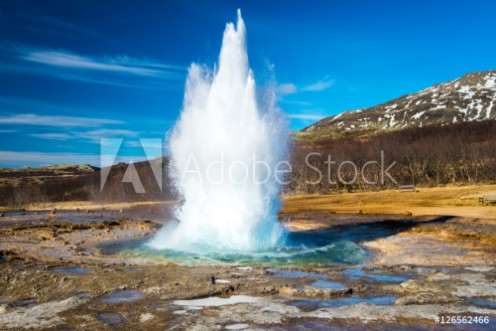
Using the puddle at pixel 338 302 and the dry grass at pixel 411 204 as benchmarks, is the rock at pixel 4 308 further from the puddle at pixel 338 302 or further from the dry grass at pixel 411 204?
the dry grass at pixel 411 204

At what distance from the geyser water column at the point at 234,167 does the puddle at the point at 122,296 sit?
26.3ft

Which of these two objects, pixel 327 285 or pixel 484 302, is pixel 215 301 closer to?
pixel 327 285

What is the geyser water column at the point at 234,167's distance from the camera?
20172 millimetres

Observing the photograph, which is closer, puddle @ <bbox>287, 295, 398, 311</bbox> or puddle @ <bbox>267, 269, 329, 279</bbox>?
puddle @ <bbox>287, 295, 398, 311</bbox>

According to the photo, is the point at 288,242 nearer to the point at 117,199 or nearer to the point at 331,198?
the point at 331,198

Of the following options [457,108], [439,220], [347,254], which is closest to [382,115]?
[457,108]

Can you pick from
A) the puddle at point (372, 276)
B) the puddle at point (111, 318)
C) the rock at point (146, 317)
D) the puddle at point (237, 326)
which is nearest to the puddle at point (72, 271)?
the puddle at point (111, 318)

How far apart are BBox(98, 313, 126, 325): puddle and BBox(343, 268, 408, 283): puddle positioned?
7.26 meters

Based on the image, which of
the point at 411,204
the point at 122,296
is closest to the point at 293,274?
the point at 122,296

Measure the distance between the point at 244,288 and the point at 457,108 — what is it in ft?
617

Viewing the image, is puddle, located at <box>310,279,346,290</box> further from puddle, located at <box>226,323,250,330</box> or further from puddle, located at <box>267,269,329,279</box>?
puddle, located at <box>226,323,250,330</box>

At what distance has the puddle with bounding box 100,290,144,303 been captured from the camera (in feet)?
34.2

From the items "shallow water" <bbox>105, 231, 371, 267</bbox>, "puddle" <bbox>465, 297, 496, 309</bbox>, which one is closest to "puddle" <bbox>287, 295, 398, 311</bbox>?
"puddle" <bbox>465, 297, 496, 309</bbox>

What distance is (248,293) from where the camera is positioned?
1109cm
